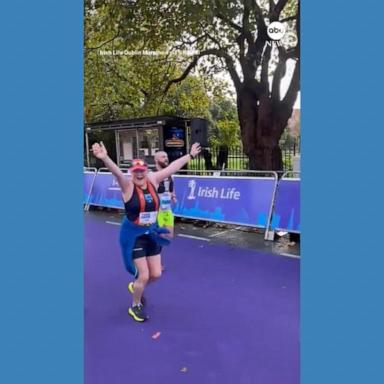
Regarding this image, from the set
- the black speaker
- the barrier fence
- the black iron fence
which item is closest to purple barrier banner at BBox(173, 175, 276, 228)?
the barrier fence

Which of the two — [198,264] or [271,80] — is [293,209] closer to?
→ [198,264]

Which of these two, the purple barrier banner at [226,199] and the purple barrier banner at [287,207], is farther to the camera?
the purple barrier banner at [226,199]

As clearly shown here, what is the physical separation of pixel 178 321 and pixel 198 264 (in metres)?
1.04

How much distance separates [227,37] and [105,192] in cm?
193

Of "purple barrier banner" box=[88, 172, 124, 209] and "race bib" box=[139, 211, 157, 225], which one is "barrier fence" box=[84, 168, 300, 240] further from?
"race bib" box=[139, 211, 157, 225]

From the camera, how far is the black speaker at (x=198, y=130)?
3207 millimetres

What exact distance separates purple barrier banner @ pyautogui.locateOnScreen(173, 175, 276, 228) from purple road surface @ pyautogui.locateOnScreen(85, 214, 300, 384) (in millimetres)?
1464

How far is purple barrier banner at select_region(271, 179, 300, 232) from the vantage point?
5.07m

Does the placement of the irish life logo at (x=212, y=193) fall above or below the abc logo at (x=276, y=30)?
below

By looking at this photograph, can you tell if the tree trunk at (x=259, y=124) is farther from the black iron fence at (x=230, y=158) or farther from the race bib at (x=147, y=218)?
the race bib at (x=147, y=218)

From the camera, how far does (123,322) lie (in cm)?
307

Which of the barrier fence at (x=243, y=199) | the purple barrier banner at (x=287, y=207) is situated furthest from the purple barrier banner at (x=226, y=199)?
the purple barrier banner at (x=287, y=207)

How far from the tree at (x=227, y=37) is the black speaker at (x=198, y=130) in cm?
32

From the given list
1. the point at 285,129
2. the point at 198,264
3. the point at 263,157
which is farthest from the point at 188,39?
the point at 198,264
